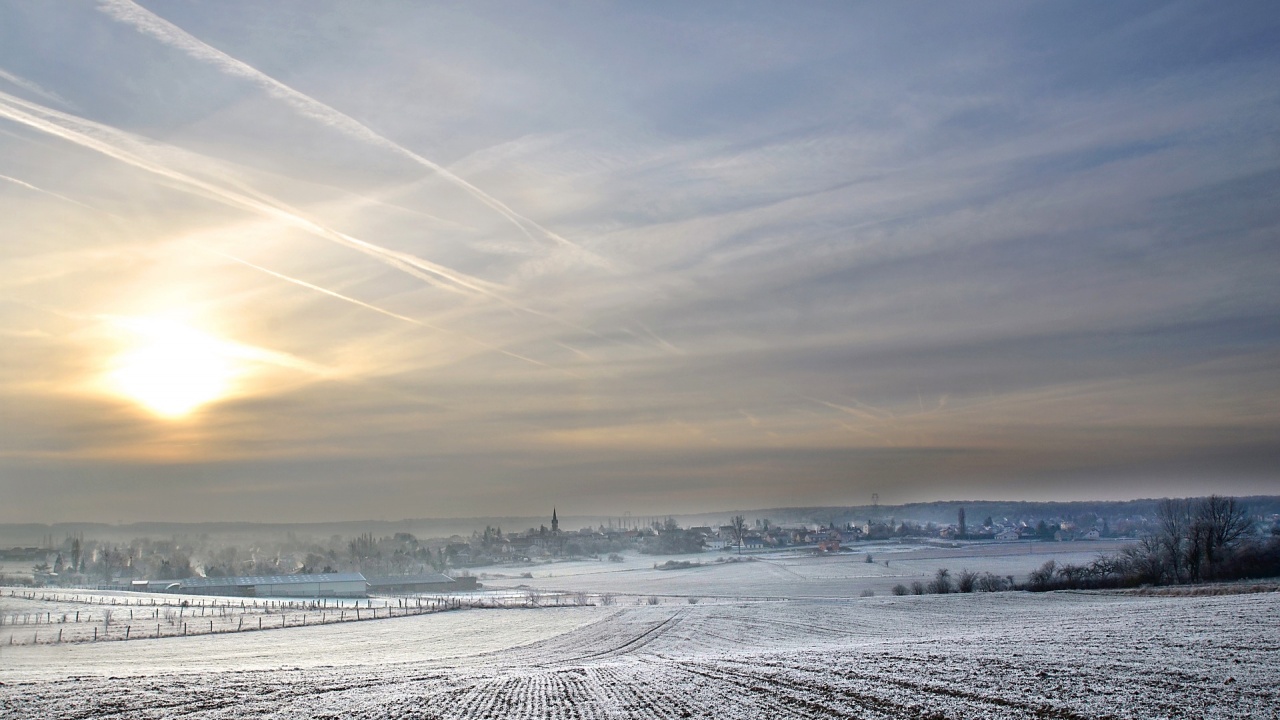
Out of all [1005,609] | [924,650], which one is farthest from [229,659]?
[1005,609]

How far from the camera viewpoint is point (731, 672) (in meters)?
36.2

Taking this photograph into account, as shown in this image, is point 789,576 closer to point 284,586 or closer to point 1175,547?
point 1175,547

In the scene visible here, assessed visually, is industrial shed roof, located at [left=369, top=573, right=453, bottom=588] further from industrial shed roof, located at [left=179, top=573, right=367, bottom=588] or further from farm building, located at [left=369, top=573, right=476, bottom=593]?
industrial shed roof, located at [left=179, top=573, right=367, bottom=588]

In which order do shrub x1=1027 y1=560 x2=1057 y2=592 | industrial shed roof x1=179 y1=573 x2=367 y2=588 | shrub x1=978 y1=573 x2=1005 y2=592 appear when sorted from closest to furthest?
shrub x1=1027 y1=560 x2=1057 y2=592 → shrub x1=978 y1=573 x2=1005 y2=592 → industrial shed roof x1=179 y1=573 x2=367 y2=588

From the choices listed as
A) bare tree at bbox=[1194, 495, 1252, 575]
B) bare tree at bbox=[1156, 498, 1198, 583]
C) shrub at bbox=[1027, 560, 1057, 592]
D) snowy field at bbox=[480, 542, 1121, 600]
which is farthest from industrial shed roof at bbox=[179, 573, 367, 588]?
bare tree at bbox=[1194, 495, 1252, 575]

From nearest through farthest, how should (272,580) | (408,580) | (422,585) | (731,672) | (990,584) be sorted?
1. (731,672)
2. (990,584)
3. (422,585)
4. (272,580)
5. (408,580)

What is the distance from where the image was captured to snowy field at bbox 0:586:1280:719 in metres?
28.0

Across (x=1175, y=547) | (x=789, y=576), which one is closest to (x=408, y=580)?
(x=789, y=576)

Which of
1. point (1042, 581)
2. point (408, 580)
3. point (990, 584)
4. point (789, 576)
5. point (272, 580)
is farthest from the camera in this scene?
point (408, 580)

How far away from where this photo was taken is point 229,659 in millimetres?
52312

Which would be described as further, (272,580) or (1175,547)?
(272,580)

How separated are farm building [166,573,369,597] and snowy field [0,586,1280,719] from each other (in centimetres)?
7434

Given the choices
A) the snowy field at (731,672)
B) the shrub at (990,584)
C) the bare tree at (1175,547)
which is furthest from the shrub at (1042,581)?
the snowy field at (731,672)

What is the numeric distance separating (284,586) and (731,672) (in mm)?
125031
